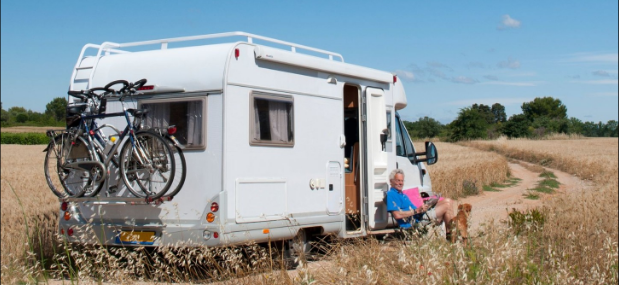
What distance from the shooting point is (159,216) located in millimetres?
7891

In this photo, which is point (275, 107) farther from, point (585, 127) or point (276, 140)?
point (585, 127)

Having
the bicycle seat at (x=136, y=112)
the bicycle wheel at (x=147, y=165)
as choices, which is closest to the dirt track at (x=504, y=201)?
the bicycle wheel at (x=147, y=165)

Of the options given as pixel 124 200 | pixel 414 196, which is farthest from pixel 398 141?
pixel 124 200

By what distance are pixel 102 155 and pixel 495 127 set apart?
2953 inches

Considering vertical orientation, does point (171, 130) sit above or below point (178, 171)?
above

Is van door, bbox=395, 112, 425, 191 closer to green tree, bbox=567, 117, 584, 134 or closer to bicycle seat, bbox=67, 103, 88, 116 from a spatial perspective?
bicycle seat, bbox=67, 103, 88, 116

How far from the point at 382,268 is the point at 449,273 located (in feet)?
2.75

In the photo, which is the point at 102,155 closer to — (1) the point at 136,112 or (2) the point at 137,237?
(1) the point at 136,112

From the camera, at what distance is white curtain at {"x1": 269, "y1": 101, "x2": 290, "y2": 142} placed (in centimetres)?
836

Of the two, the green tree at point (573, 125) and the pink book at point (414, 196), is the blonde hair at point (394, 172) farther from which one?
the green tree at point (573, 125)

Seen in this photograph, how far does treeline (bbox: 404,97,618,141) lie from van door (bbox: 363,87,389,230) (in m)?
57.3

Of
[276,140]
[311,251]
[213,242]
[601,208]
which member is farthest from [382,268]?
[601,208]

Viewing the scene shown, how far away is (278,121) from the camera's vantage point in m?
8.42

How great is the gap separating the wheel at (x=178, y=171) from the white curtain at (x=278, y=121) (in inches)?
46.4
